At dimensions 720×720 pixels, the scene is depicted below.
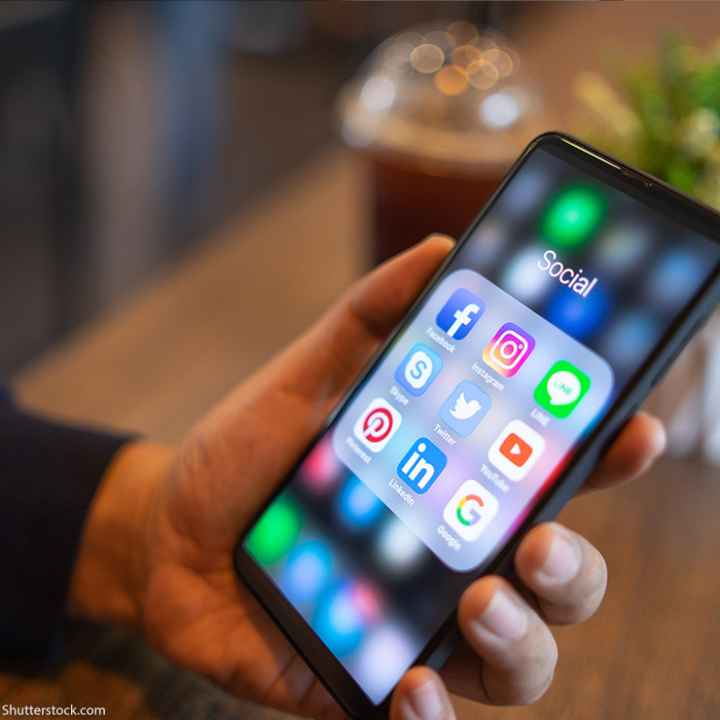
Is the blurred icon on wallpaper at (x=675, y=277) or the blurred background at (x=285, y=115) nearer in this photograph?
the blurred icon on wallpaper at (x=675, y=277)

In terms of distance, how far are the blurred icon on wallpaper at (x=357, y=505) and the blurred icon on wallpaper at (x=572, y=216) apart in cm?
12

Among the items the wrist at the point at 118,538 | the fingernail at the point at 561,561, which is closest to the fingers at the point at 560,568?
the fingernail at the point at 561,561

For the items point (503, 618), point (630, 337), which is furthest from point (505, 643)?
point (630, 337)

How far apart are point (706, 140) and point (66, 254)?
1243 mm

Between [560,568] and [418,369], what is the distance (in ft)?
Answer: 0.35

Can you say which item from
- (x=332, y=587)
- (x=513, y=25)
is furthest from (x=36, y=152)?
(x=332, y=587)

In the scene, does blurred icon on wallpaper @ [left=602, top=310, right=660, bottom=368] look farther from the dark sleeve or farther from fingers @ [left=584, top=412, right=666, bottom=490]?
the dark sleeve

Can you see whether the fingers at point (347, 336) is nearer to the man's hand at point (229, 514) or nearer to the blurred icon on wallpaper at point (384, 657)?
the man's hand at point (229, 514)

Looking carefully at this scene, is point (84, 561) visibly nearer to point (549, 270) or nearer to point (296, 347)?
point (296, 347)

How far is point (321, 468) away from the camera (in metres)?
0.41

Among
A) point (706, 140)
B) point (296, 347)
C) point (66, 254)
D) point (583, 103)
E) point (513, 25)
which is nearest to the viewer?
point (296, 347)

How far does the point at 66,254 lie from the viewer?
5.27ft

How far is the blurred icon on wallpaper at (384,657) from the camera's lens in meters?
0.35

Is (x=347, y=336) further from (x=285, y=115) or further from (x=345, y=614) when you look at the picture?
(x=285, y=115)
